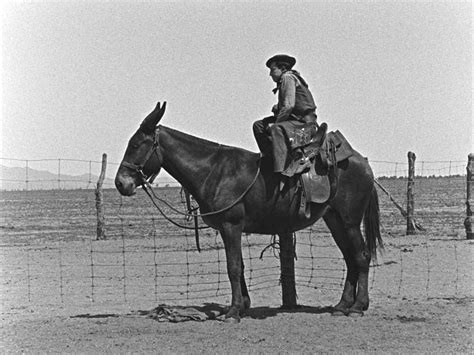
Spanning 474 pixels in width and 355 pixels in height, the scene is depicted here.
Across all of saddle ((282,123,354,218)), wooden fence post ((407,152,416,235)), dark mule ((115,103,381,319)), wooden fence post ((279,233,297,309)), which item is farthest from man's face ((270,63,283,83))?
wooden fence post ((407,152,416,235))

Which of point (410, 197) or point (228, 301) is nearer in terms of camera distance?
point (228, 301)

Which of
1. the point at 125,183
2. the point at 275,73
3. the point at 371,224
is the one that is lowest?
the point at 371,224

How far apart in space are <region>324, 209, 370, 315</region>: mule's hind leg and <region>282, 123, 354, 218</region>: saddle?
0.54 m

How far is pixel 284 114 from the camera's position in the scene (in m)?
7.66

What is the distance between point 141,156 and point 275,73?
192 centimetres

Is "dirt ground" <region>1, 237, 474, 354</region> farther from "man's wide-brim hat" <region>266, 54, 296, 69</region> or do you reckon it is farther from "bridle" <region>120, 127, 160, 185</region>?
"man's wide-brim hat" <region>266, 54, 296, 69</region>

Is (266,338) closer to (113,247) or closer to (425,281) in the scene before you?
(425,281)

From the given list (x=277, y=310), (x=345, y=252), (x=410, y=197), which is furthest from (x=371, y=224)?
(x=410, y=197)

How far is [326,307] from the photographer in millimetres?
8492

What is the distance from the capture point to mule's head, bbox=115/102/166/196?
7.50 m

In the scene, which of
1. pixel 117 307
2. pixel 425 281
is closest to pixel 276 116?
pixel 117 307

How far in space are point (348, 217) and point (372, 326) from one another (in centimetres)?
145

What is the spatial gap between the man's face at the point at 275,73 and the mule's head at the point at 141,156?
1472 millimetres

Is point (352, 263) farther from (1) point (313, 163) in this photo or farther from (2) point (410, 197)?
(2) point (410, 197)
